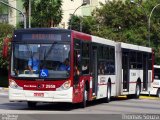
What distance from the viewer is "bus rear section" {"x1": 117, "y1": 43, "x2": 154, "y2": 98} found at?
28.5m

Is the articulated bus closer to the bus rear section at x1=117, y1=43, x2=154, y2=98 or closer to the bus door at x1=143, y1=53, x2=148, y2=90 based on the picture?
the bus rear section at x1=117, y1=43, x2=154, y2=98

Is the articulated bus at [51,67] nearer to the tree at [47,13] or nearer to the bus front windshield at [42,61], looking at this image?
the bus front windshield at [42,61]

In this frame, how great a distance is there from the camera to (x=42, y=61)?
20.2 m

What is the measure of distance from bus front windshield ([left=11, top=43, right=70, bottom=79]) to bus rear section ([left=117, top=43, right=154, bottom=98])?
26.6 ft

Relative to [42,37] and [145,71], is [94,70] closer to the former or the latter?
[42,37]

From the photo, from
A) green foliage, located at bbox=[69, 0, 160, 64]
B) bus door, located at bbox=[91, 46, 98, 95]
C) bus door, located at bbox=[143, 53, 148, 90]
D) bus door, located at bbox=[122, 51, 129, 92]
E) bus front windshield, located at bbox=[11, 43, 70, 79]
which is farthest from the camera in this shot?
green foliage, located at bbox=[69, 0, 160, 64]

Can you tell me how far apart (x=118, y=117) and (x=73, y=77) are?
3.14 meters

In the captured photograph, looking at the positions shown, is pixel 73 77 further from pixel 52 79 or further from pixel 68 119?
pixel 68 119

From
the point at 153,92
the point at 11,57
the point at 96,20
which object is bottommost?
the point at 153,92

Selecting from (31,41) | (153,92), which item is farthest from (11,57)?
(153,92)

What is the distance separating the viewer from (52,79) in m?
20.0

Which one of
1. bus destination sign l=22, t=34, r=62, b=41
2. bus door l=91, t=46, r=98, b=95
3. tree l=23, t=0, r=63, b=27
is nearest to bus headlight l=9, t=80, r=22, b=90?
bus destination sign l=22, t=34, r=62, b=41

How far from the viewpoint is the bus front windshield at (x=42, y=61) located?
2011 cm

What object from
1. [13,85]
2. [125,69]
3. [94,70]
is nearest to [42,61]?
[13,85]
